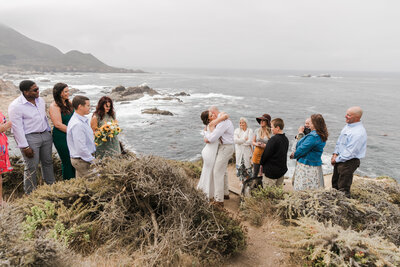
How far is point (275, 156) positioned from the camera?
5238 mm

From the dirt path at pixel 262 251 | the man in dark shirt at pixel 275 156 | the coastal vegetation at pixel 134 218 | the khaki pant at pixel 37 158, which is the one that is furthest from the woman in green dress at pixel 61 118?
the man in dark shirt at pixel 275 156

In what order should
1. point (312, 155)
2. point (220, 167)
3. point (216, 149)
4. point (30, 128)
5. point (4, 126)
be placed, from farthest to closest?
1. point (220, 167)
2. point (216, 149)
3. point (312, 155)
4. point (30, 128)
5. point (4, 126)

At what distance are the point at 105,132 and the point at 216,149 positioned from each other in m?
2.48

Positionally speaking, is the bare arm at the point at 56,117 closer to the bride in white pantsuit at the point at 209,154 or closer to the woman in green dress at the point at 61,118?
the woman in green dress at the point at 61,118

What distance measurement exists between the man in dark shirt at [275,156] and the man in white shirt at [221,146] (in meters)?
0.84

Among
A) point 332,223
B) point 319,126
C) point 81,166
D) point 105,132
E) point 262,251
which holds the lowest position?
point 262,251

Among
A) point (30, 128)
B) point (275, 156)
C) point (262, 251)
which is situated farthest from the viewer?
point (275, 156)

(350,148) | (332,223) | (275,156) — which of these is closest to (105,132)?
(275,156)

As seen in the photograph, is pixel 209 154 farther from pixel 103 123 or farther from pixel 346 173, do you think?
pixel 346 173

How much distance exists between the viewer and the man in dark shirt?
5.12 meters

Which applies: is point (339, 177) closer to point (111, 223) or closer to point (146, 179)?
point (146, 179)

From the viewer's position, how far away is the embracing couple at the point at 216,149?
16.9 feet

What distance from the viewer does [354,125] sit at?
16.7ft

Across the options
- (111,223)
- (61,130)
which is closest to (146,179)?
(111,223)
